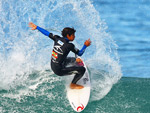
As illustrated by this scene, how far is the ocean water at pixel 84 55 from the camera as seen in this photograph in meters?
5.98

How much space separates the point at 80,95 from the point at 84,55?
255 centimetres

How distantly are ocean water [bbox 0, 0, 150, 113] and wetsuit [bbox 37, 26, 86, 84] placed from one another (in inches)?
26.5

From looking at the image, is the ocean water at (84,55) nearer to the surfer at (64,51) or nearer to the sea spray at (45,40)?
the sea spray at (45,40)

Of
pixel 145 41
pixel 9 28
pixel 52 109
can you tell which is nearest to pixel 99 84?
pixel 52 109

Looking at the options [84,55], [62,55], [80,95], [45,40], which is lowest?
[80,95]

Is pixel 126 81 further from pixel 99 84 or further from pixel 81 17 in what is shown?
pixel 81 17

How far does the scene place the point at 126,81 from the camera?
282 inches

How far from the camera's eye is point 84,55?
331 inches

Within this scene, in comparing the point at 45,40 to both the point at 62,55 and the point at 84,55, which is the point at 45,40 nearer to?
the point at 84,55

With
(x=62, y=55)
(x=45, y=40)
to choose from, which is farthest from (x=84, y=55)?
(x=62, y=55)

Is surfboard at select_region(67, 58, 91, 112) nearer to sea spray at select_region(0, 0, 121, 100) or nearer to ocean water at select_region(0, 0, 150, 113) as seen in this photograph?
ocean water at select_region(0, 0, 150, 113)

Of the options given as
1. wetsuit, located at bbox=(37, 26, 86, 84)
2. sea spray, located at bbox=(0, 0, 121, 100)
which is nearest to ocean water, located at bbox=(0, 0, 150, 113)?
sea spray, located at bbox=(0, 0, 121, 100)

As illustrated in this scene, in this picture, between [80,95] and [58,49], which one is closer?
[58,49]

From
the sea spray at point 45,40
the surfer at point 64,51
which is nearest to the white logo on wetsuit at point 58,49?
the surfer at point 64,51
